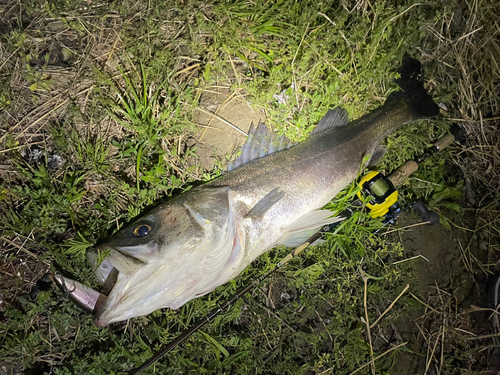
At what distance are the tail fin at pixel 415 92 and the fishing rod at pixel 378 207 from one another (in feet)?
1.41

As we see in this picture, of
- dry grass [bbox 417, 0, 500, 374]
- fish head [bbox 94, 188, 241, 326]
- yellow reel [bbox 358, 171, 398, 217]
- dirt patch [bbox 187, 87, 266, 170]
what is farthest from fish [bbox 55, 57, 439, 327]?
dry grass [bbox 417, 0, 500, 374]

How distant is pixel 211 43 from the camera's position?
3107 millimetres

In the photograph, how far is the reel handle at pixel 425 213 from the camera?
11.1 ft

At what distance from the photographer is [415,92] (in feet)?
10.7

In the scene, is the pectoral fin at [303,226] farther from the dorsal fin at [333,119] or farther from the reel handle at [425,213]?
the reel handle at [425,213]

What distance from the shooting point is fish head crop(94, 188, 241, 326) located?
80.6 inches

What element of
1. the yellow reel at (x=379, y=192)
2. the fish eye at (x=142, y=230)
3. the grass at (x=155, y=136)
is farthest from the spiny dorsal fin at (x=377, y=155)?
the fish eye at (x=142, y=230)

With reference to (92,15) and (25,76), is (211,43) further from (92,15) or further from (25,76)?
(25,76)

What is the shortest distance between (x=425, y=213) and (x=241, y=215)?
2.38 meters

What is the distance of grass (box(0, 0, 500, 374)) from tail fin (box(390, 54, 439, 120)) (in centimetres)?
14

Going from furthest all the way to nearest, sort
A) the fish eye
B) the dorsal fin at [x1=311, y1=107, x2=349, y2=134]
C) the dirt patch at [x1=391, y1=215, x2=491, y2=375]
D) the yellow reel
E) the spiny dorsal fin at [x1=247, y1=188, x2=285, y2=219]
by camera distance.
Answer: the dirt patch at [x1=391, y1=215, x2=491, y2=375], the yellow reel, the dorsal fin at [x1=311, y1=107, x2=349, y2=134], the spiny dorsal fin at [x1=247, y1=188, x2=285, y2=219], the fish eye

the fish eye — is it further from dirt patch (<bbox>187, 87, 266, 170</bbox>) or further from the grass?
dirt patch (<bbox>187, 87, 266, 170</bbox>)

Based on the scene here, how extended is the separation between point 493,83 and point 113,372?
5.63 metres

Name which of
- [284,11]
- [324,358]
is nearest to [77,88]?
[284,11]
